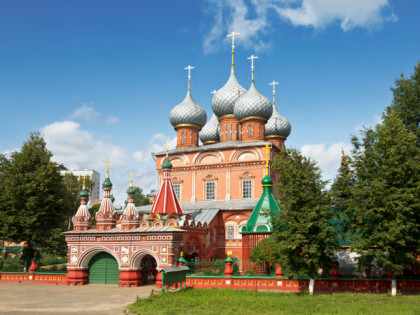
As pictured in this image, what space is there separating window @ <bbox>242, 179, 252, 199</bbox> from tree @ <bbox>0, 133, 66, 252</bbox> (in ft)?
32.0

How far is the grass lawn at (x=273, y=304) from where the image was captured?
10062mm

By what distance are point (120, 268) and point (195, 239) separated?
12.8 feet

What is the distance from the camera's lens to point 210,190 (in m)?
24.4

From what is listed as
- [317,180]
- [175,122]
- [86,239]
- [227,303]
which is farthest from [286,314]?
[175,122]

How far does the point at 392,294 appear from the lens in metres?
12.5

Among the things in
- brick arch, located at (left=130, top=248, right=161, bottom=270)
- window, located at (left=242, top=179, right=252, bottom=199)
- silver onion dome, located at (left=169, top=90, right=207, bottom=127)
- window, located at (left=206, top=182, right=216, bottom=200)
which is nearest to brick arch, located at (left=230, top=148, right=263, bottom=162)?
window, located at (left=242, top=179, right=252, bottom=199)

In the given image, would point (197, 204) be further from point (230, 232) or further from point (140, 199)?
point (140, 199)

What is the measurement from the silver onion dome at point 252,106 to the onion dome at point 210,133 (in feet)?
11.6

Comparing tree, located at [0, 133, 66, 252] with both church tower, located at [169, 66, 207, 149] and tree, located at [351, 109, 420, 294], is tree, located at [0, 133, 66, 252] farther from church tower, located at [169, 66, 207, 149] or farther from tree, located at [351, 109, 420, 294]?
tree, located at [351, 109, 420, 294]

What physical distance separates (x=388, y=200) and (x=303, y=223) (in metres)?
2.59

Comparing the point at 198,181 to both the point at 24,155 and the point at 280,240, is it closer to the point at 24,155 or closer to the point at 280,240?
the point at 24,155

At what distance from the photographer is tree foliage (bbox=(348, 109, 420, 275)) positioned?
12156 millimetres

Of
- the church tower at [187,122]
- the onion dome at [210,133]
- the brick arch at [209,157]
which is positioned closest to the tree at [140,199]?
the onion dome at [210,133]

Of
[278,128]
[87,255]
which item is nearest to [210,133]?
[278,128]
